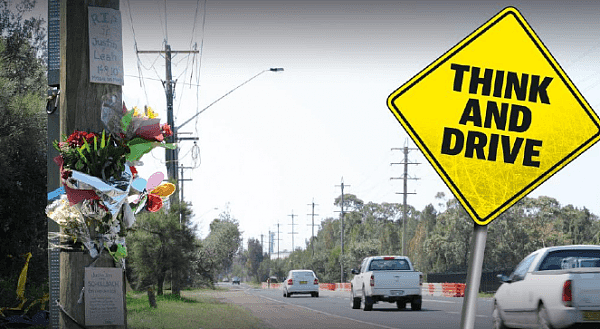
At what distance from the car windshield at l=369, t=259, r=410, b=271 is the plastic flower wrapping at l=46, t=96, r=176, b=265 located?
912 inches

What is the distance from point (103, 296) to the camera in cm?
756

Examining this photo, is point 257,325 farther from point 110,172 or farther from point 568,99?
point 568,99

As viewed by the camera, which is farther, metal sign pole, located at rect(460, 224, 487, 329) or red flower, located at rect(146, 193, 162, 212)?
red flower, located at rect(146, 193, 162, 212)

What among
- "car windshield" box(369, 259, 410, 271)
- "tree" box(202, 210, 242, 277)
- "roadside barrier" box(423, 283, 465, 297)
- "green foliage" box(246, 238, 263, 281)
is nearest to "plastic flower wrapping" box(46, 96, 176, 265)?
"car windshield" box(369, 259, 410, 271)

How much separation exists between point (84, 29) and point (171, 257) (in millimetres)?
31921

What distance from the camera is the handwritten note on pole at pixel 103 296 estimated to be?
24.7ft

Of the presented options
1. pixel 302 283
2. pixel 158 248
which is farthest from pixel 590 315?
pixel 302 283

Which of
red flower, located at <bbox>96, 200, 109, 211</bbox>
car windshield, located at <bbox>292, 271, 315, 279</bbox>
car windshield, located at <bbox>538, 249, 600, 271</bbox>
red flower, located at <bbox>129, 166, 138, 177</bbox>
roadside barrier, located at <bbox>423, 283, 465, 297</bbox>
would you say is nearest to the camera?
red flower, located at <bbox>96, 200, 109, 211</bbox>

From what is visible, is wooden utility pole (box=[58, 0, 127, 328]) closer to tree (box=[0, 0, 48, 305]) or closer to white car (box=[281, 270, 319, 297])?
tree (box=[0, 0, 48, 305])

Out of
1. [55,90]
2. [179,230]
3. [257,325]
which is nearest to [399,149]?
[179,230]

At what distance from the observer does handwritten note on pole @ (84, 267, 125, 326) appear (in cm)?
752

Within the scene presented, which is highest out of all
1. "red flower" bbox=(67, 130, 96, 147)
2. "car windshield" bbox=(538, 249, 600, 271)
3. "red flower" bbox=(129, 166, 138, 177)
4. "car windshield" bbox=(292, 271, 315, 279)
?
"red flower" bbox=(67, 130, 96, 147)

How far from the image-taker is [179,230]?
39406 millimetres

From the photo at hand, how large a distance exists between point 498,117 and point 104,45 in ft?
12.8
